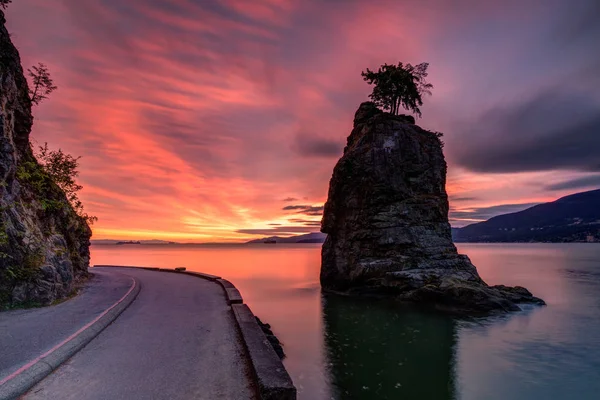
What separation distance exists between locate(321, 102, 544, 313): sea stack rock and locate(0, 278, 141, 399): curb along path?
23.2m

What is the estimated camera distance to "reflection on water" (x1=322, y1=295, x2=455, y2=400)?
41.9 feet

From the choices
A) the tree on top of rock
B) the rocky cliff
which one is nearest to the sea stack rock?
the tree on top of rock

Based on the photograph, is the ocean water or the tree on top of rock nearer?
the ocean water

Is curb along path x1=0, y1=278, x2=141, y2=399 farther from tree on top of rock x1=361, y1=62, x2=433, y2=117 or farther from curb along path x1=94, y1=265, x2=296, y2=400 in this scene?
tree on top of rock x1=361, y1=62, x2=433, y2=117

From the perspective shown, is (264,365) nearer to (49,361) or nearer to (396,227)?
(49,361)

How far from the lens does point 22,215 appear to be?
1494cm

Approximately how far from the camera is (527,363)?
16266 millimetres

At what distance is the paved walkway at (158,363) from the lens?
21.4 feet

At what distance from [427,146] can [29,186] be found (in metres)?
32.9

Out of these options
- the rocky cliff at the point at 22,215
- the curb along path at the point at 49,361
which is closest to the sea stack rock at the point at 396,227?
the curb along path at the point at 49,361

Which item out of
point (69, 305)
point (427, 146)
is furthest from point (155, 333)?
point (427, 146)

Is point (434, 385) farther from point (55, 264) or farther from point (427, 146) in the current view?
point (427, 146)

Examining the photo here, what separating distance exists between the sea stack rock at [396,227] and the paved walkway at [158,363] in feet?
66.2

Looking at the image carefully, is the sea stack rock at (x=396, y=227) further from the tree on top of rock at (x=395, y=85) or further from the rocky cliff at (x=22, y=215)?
the rocky cliff at (x=22, y=215)
